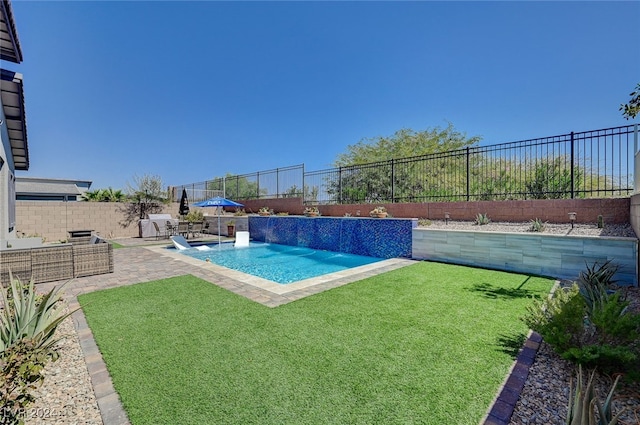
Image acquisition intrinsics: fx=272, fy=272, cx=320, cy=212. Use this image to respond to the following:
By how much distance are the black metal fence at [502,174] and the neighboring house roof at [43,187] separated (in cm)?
2998

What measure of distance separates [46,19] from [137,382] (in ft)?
38.0

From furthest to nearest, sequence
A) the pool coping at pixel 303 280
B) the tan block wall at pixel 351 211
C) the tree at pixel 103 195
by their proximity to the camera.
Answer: the tree at pixel 103 195 < the tan block wall at pixel 351 211 < the pool coping at pixel 303 280

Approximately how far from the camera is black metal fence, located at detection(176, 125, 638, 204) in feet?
26.6

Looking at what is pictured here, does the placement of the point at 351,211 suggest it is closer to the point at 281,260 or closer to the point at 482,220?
the point at 281,260

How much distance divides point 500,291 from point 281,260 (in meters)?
7.75

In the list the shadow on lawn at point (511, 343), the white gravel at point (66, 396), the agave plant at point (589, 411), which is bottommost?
the white gravel at point (66, 396)

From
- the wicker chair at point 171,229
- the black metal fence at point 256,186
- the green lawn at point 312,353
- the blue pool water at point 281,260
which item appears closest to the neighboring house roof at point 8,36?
the green lawn at point 312,353

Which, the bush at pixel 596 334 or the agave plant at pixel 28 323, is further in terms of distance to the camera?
the agave plant at pixel 28 323

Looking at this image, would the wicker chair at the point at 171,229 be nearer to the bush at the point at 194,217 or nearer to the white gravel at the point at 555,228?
the bush at the point at 194,217

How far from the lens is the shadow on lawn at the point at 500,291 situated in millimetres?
5215

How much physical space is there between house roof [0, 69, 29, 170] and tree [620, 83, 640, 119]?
11370mm

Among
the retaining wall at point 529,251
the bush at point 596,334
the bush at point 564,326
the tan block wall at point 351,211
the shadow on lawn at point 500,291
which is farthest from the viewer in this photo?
the tan block wall at point 351,211

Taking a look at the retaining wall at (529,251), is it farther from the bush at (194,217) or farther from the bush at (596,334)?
the bush at (194,217)

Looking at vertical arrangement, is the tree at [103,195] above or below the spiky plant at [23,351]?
above
